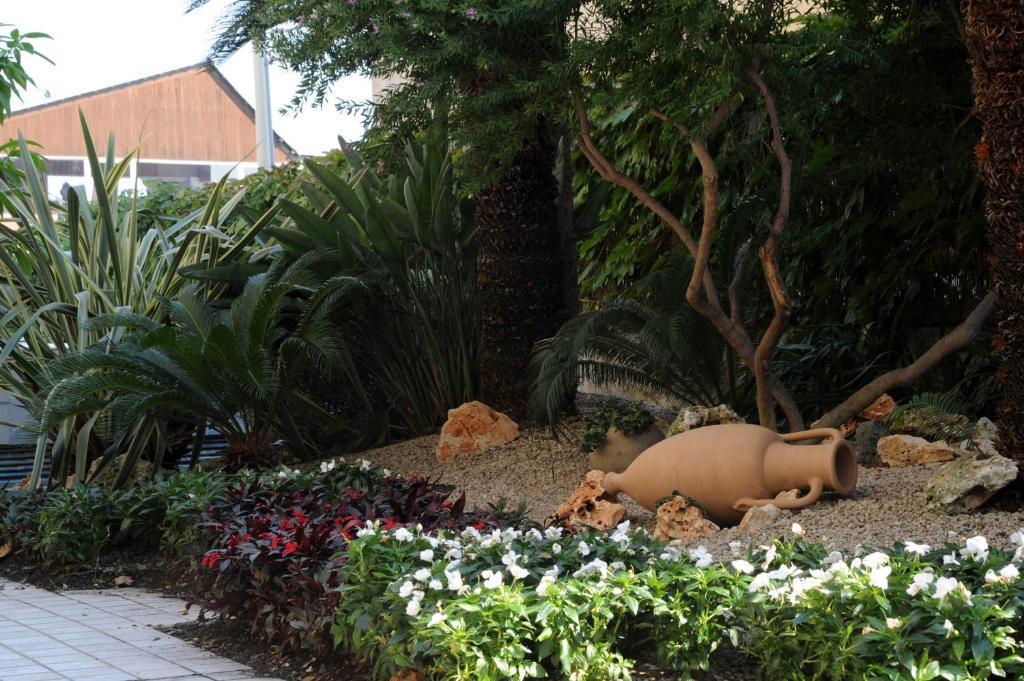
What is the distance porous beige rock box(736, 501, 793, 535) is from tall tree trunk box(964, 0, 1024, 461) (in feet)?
3.29

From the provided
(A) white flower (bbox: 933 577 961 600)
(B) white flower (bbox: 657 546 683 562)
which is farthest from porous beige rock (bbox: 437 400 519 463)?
(A) white flower (bbox: 933 577 961 600)

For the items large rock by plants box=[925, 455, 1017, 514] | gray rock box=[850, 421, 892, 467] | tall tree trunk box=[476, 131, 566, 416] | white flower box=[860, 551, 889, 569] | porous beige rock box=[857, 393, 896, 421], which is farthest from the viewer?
tall tree trunk box=[476, 131, 566, 416]

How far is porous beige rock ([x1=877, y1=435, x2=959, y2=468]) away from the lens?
5.87m

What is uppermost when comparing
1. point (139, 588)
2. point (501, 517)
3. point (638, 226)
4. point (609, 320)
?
point (638, 226)

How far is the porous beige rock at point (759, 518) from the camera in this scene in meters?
4.91

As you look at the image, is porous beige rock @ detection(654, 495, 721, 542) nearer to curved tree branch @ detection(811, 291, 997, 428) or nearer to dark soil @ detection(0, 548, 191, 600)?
curved tree branch @ detection(811, 291, 997, 428)

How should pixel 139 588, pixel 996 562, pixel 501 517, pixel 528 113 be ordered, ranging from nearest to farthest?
pixel 996 562 < pixel 501 517 < pixel 139 588 < pixel 528 113

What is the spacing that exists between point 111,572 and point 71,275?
296 centimetres

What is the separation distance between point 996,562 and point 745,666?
29.9 inches

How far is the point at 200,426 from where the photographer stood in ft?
26.9

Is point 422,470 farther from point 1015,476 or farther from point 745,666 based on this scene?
point 745,666

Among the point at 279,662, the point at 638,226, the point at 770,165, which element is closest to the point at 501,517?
the point at 279,662

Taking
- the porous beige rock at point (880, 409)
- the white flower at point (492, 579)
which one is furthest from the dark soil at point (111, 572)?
the porous beige rock at point (880, 409)

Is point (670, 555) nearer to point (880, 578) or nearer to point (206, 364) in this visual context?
point (880, 578)
